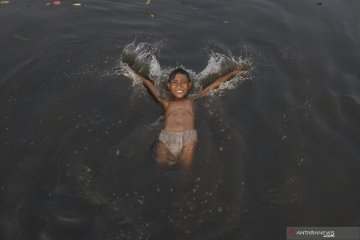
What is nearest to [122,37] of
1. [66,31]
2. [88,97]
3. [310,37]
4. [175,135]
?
[66,31]

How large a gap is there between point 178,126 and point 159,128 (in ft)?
1.59

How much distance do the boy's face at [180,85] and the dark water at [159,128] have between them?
2.21ft

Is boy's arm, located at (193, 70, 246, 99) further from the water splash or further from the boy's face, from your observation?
the boy's face

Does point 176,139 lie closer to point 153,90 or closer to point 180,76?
point 180,76

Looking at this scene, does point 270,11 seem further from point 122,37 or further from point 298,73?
point 122,37

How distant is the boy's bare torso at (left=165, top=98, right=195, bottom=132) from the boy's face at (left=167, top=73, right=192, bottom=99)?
0.46ft

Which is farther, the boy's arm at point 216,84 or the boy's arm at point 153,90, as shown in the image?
the boy's arm at point 216,84

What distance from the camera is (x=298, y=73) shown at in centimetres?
845

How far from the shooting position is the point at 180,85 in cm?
679

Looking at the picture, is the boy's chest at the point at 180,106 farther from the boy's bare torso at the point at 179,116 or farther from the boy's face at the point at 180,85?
the boy's face at the point at 180,85

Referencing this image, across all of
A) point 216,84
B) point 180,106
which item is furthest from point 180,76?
point 216,84

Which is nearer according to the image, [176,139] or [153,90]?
[176,139]

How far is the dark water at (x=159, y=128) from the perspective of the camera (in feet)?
18.1

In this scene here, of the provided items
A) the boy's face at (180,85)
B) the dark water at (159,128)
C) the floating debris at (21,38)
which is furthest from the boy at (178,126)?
the floating debris at (21,38)
